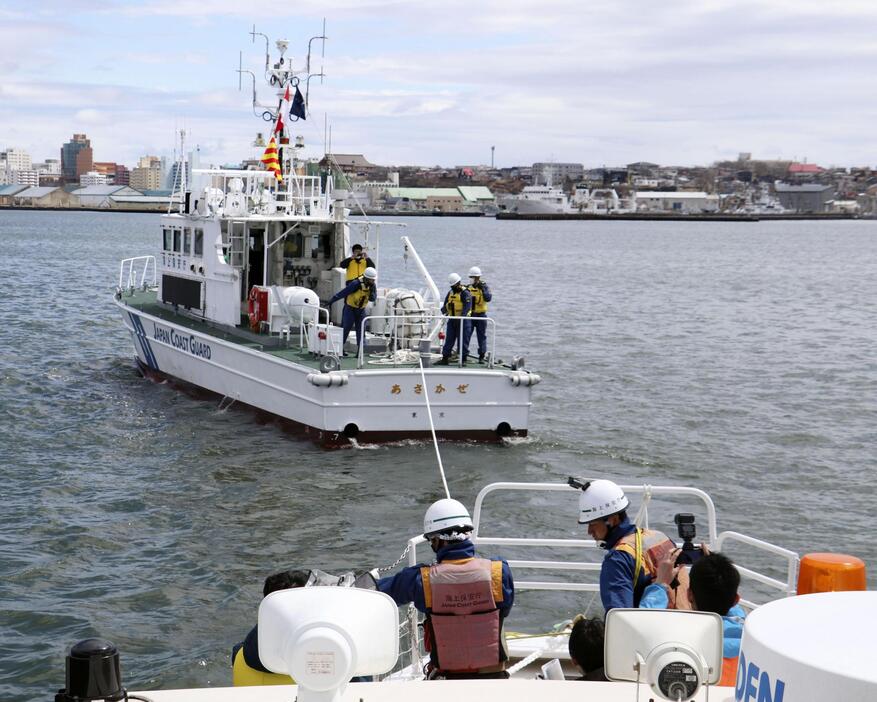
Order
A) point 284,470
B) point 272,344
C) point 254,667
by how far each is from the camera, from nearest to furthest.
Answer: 1. point 254,667
2. point 284,470
3. point 272,344

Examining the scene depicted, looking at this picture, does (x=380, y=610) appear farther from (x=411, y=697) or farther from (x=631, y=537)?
(x=631, y=537)

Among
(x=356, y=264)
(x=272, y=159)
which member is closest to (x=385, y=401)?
(x=356, y=264)

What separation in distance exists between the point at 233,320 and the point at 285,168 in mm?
3068

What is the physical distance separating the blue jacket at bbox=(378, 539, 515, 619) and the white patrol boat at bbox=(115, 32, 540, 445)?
31.7 ft

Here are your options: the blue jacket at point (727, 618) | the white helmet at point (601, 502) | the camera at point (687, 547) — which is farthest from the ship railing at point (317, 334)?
the blue jacket at point (727, 618)

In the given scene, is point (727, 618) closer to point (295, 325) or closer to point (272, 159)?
point (295, 325)

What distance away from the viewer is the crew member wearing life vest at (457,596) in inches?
206

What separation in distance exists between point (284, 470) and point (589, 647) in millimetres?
10658

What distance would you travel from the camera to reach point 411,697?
399 centimetres

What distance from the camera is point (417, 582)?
5.26m

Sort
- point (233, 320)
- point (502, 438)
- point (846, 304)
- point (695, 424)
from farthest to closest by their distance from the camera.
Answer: point (846, 304)
point (695, 424)
point (233, 320)
point (502, 438)

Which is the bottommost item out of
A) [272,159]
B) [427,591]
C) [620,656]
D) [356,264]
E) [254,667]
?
[254,667]

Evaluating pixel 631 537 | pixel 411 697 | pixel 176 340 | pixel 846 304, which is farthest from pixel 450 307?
pixel 846 304

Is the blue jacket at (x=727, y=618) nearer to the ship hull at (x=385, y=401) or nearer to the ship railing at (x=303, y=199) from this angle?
the ship hull at (x=385, y=401)
